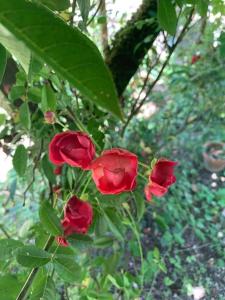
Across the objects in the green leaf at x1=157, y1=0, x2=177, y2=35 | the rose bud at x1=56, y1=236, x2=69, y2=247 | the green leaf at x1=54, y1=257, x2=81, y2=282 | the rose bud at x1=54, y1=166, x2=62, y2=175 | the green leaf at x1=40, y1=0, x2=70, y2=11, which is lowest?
the green leaf at x1=54, y1=257, x2=81, y2=282

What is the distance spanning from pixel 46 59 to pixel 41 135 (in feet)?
2.09

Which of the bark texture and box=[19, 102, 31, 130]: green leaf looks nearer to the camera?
box=[19, 102, 31, 130]: green leaf

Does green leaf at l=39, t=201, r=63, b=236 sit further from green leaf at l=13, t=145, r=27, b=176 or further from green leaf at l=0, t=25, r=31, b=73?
green leaf at l=0, t=25, r=31, b=73

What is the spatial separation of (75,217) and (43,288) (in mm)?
90

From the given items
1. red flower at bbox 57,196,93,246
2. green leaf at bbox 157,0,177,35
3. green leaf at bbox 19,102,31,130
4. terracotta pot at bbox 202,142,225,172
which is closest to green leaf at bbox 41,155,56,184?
green leaf at bbox 19,102,31,130

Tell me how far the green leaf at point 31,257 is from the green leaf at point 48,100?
200 millimetres

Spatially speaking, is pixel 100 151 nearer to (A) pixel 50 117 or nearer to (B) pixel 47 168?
(A) pixel 50 117

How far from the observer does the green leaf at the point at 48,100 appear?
633 mm

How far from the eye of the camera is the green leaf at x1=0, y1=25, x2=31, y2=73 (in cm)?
17

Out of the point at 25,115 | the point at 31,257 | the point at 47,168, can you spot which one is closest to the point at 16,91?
the point at 25,115

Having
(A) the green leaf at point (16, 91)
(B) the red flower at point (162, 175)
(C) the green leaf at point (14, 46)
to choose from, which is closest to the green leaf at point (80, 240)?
(B) the red flower at point (162, 175)

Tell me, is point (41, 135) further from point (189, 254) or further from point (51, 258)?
point (189, 254)

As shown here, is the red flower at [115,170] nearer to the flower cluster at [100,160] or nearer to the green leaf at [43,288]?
the flower cluster at [100,160]

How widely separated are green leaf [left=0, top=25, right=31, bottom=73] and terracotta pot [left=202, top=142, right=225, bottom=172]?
5.21 feet
